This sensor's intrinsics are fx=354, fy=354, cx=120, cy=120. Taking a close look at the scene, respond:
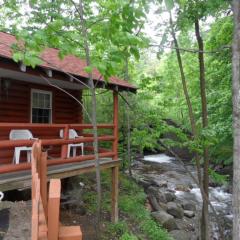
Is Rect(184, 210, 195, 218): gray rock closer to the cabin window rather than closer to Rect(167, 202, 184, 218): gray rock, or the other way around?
Rect(167, 202, 184, 218): gray rock

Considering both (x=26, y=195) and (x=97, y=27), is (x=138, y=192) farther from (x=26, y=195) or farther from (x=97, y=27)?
(x=97, y=27)

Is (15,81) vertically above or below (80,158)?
above

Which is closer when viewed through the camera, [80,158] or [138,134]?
[80,158]

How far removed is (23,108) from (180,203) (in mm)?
8406

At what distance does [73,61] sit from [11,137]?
2.95 meters

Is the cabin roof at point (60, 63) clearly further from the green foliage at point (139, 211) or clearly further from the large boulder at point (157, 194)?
the large boulder at point (157, 194)

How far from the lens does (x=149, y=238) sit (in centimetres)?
979

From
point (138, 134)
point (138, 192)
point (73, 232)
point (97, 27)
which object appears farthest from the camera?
point (138, 192)

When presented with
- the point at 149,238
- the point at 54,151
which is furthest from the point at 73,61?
the point at 149,238

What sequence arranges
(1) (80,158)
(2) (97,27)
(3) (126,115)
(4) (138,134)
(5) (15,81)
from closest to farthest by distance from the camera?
(2) (97,27)
(1) (80,158)
(5) (15,81)
(4) (138,134)
(3) (126,115)

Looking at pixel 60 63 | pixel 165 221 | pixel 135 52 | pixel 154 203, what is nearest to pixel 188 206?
pixel 154 203

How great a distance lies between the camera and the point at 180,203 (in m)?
15.2

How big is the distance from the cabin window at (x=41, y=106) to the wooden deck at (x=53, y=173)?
7.37 ft

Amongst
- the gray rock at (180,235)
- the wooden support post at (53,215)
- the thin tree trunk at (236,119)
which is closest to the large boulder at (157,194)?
the gray rock at (180,235)
